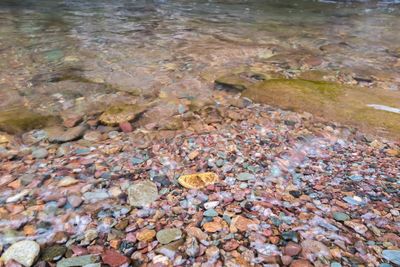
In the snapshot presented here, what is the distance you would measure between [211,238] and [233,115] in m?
2.39

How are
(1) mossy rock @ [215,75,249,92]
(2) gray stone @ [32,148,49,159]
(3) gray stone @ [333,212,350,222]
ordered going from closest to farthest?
(3) gray stone @ [333,212,350,222]
(2) gray stone @ [32,148,49,159]
(1) mossy rock @ [215,75,249,92]

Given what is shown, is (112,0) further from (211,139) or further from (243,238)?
(243,238)

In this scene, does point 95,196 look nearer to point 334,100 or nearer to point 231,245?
point 231,245

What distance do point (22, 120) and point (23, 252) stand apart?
249cm

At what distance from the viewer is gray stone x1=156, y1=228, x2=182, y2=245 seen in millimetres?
2408

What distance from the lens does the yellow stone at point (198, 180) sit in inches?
120

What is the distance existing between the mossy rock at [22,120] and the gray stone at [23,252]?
207 cm

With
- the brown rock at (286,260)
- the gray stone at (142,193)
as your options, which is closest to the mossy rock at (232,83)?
the gray stone at (142,193)

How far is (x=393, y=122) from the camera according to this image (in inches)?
165

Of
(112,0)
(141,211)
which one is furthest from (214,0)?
(141,211)

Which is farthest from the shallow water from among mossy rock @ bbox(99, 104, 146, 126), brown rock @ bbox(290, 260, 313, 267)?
brown rock @ bbox(290, 260, 313, 267)

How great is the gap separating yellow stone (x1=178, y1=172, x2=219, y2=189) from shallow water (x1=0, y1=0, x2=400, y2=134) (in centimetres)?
227

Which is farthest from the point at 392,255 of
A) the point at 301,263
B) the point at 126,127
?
the point at 126,127

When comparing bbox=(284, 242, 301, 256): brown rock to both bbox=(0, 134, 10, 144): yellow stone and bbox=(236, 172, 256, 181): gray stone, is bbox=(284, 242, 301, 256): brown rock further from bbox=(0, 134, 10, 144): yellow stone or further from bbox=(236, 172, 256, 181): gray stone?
bbox=(0, 134, 10, 144): yellow stone
